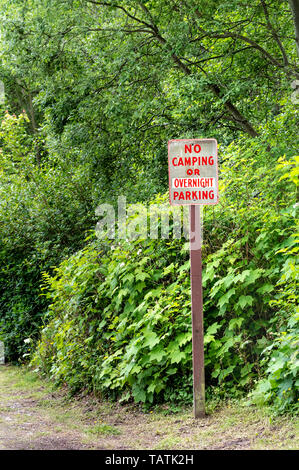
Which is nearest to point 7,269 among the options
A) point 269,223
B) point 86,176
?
point 86,176

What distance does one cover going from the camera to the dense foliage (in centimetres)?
666

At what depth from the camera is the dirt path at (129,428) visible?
5.22 metres

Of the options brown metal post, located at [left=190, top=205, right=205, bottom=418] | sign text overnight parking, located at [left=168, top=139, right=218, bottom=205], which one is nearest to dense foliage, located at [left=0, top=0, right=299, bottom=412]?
brown metal post, located at [left=190, top=205, right=205, bottom=418]

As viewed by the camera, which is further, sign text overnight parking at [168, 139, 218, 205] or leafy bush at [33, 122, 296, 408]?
leafy bush at [33, 122, 296, 408]

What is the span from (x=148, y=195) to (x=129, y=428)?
5649 millimetres

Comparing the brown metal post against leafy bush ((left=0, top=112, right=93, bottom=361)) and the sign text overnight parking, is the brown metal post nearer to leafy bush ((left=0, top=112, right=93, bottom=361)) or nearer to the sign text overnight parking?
the sign text overnight parking

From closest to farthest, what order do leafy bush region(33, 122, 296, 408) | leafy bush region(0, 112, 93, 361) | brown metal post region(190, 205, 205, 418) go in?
1. brown metal post region(190, 205, 205, 418)
2. leafy bush region(33, 122, 296, 408)
3. leafy bush region(0, 112, 93, 361)

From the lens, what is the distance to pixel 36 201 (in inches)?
514

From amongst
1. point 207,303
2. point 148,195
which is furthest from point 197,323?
point 148,195

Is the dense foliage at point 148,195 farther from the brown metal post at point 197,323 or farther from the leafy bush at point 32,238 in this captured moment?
the brown metal post at point 197,323

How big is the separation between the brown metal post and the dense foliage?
1.49 feet

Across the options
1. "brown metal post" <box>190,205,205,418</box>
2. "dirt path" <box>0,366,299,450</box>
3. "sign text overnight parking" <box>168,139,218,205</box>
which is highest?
"sign text overnight parking" <box>168,139,218,205</box>

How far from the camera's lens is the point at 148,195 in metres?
11.3

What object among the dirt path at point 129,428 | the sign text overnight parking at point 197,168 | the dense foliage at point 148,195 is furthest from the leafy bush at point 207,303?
the sign text overnight parking at point 197,168
